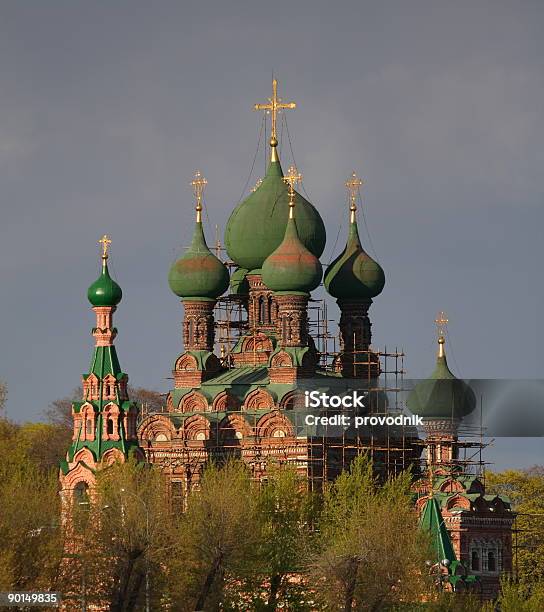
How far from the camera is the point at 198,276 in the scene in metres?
75.9

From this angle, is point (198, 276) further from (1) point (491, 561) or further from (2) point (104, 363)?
(1) point (491, 561)

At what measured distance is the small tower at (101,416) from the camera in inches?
2717

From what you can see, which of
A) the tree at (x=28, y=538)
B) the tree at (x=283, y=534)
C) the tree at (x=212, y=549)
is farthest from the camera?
the tree at (x=283, y=534)

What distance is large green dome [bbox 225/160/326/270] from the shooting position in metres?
76.9

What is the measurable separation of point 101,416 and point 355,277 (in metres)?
10.5

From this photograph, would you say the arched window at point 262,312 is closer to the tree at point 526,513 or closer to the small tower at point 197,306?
the small tower at point 197,306

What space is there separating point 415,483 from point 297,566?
1452 cm

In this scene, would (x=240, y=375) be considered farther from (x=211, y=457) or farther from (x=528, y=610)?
(x=528, y=610)

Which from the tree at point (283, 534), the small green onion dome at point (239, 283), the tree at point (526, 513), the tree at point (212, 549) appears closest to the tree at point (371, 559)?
the tree at point (283, 534)

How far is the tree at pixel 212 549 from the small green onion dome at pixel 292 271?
47.7 feet

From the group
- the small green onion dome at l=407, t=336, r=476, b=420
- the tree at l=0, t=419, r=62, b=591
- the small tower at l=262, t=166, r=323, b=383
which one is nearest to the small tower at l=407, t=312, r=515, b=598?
the small green onion dome at l=407, t=336, r=476, b=420

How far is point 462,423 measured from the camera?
76625 millimetres

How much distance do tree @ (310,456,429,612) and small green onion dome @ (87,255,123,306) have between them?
11431 mm

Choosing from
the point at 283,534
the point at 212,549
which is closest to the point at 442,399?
the point at 283,534
